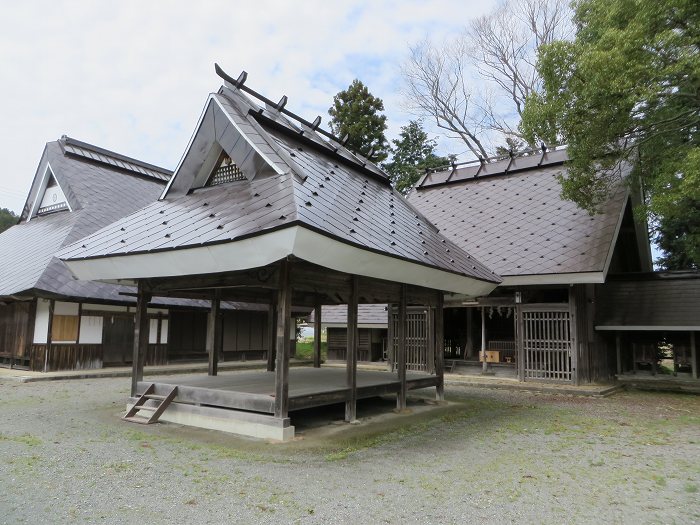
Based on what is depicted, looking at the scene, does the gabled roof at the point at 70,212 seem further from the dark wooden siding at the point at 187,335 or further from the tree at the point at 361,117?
the tree at the point at 361,117

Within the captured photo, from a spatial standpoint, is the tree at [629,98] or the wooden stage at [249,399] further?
the tree at [629,98]

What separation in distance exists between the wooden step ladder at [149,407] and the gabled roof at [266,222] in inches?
77.4

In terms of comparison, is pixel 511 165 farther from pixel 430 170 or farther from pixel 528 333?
pixel 528 333

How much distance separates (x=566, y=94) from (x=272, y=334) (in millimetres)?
8255

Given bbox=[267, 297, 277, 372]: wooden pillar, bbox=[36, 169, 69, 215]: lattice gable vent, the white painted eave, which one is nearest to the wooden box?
bbox=[267, 297, 277, 372]: wooden pillar

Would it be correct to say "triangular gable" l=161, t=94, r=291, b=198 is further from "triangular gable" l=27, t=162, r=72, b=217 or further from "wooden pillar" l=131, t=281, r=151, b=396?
"triangular gable" l=27, t=162, r=72, b=217

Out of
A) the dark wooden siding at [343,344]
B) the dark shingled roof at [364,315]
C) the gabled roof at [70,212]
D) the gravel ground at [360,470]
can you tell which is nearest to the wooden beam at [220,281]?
the gravel ground at [360,470]

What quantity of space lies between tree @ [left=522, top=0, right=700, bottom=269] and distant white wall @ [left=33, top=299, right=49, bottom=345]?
13.9m

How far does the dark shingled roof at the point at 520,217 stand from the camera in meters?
13.6

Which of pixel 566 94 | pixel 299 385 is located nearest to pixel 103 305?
pixel 299 385

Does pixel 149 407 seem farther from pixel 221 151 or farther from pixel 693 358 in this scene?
pixel 693 358

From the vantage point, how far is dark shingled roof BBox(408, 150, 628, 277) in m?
13.6

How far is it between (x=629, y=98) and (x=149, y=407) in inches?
399

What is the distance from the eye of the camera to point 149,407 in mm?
7973
